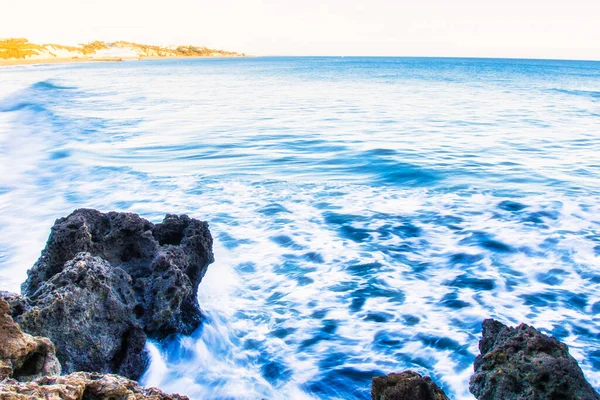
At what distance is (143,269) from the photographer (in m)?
4.41

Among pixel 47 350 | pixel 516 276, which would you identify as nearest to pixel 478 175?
pixel 516 276

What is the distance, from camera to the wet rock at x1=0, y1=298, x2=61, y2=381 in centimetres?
248

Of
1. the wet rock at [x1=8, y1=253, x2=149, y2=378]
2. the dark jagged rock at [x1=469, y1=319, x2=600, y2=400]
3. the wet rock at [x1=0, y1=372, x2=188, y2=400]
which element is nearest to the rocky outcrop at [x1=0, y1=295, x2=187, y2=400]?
the wet rock at [x1=0, y1=372, x2=188, y2=400]

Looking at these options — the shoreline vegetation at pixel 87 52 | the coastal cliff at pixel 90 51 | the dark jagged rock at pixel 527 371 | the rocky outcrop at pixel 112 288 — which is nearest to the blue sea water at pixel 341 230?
the rocky outcrop at pixel 112 288

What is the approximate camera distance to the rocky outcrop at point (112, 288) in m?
3.27

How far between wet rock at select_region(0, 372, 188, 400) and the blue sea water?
4.68 ft

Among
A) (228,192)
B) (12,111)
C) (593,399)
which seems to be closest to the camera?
(593,399)

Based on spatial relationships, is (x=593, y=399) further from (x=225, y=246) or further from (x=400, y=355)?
(x=225, y=246)

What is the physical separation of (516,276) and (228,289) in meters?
3.25

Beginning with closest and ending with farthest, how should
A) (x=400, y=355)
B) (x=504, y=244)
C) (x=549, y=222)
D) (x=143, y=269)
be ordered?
1. (x=400, y=355)
2. (x=143, y=269)
3. (x=504, y=244)
4. (x=549, y=222)

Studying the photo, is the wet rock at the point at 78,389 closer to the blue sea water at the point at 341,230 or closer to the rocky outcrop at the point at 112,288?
the rocky outcrop at the point at 112,288

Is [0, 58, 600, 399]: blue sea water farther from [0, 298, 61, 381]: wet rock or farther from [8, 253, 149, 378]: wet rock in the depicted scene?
[0, 298, 61, 381]: wet rock

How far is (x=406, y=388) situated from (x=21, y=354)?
2.06m

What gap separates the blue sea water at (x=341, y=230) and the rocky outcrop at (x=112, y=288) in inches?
12.8
